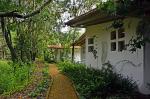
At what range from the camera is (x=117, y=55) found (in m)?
16.1

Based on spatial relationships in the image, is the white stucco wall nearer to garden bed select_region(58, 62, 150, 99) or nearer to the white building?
the white building

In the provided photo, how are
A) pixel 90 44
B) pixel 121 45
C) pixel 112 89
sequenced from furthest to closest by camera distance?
1. pixel 90 44
2. pixel 121 45
3. pixel 112 89

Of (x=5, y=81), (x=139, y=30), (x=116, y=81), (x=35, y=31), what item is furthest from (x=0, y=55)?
(x=139, y=30)

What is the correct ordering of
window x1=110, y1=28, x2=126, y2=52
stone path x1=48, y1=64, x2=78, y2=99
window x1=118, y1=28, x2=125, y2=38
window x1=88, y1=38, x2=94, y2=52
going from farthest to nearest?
window x1=88, y1=38, x2=94, y2=52, window x1=110, y1=28, x2=126, y2=52, window x1=118, y1=28, x2=125, y2=38, stone path x1=48, y1=64, x2=78, y2=99

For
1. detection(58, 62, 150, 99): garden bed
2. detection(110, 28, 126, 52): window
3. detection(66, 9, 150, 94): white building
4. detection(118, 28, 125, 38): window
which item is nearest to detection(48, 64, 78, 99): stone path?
detection(58, 62, 150, 99): garden bed

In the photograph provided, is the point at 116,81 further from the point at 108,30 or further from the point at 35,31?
the point at 35,31

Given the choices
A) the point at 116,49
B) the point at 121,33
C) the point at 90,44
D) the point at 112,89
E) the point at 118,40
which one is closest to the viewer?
the point at 112,89

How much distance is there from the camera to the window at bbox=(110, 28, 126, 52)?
620 inches

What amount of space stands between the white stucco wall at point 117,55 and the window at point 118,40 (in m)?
0.20

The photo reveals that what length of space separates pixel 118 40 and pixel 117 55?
706 millimetres

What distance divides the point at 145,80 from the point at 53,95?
383 centimetres

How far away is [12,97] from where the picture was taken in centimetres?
1459

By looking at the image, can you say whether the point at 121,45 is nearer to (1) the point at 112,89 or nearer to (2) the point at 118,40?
(2) the point at 118,40

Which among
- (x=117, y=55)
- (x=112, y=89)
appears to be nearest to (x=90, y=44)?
(x=117, y=55)
